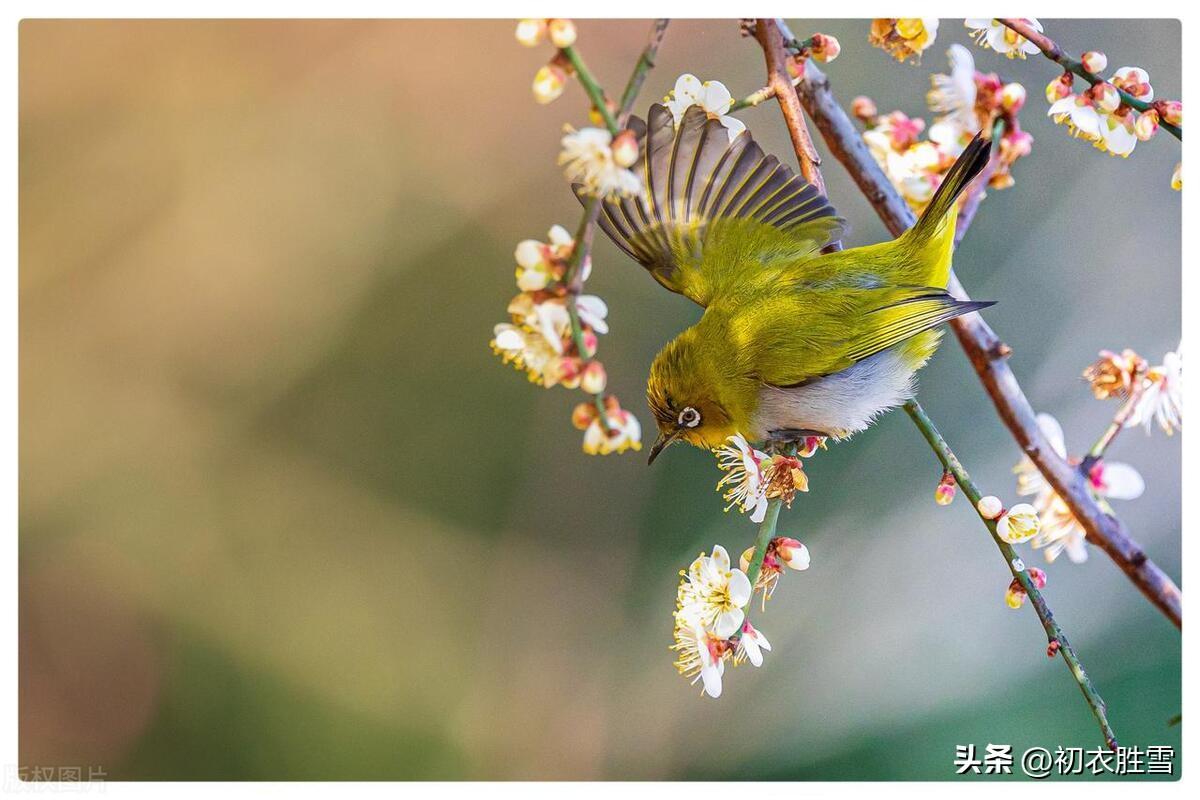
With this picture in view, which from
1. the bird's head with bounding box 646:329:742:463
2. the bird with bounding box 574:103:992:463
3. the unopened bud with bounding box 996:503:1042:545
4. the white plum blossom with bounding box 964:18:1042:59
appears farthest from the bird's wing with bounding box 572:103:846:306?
the unopened bud with bounding box 996:503:1042:545

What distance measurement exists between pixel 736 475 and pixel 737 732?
1.58ft

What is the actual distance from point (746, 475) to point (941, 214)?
0.42 meters

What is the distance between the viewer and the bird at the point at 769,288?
49.3 inches

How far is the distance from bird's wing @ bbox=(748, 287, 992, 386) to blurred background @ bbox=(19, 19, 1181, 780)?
24 centimetres

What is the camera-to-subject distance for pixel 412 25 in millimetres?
1467

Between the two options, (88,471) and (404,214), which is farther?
(404,214)

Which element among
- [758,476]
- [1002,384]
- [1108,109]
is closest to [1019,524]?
[1002,384]

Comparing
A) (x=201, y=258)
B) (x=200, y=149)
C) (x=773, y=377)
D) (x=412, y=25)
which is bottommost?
(x=773, y=377)

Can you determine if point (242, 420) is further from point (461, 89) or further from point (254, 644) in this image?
point (461, 89)

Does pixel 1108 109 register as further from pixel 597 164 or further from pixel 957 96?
pixel 597 164

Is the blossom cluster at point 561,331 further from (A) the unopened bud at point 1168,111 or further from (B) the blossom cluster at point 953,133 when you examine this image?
(A) the unopened bud at point 1168,111

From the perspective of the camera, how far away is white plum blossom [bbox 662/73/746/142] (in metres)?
1.27
